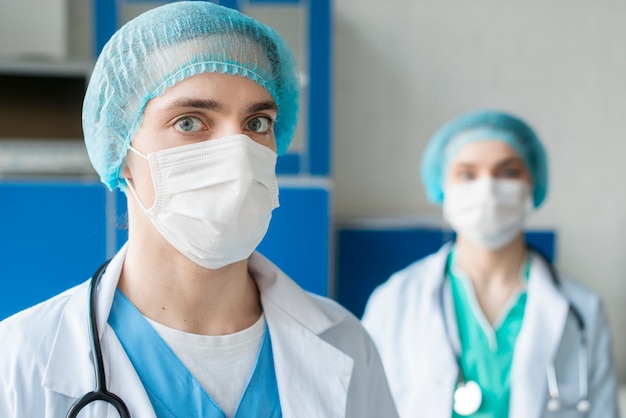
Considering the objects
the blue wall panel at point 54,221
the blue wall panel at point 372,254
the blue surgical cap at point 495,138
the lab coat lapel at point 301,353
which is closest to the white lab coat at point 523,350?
the blue surgical cap at point 495,138

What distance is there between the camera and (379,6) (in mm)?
3967

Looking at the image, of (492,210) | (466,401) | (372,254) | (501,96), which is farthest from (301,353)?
(501,96)

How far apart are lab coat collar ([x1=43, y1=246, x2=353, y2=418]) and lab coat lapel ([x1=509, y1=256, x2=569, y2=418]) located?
30.5 inches

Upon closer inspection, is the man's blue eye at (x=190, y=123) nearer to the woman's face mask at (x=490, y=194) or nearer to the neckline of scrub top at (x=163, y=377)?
the neckline of scrub top at (x=163, y=377)

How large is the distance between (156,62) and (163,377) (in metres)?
0.49

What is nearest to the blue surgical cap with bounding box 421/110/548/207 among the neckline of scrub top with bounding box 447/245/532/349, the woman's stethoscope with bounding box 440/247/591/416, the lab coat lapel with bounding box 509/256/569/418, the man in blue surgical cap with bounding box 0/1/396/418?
the neckline of scrub top with bounding box 447/245/532/349

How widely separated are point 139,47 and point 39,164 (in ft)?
7.13

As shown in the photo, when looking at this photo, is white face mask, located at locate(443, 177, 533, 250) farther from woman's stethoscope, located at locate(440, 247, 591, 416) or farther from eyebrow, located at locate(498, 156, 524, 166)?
woman's stethoscope, located at locate(440, 247, 591, 416)

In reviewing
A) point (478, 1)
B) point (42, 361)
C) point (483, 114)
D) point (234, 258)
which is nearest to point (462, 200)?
point (483, 114)

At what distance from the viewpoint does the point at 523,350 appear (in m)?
1.92

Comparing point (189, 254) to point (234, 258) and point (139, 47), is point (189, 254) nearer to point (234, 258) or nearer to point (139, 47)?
point (234, 258)

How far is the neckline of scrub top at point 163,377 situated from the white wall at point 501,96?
9.67 ft

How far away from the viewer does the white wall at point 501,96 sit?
3.98m

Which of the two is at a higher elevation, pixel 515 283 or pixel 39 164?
pixel 39 164
